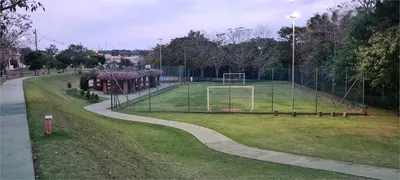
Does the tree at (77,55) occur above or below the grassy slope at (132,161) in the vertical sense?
above

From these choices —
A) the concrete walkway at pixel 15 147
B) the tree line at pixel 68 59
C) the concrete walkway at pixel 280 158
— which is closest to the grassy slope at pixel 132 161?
the concrete walkway at pixel 15 147

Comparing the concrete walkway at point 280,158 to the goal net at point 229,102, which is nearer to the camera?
the concrete walkway at point 280,158

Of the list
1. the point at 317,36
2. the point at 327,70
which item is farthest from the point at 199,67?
the point at 327,70

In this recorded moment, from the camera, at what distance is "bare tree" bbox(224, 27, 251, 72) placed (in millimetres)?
63688

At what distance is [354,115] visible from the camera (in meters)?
20.3

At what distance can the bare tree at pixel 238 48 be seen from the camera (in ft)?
209

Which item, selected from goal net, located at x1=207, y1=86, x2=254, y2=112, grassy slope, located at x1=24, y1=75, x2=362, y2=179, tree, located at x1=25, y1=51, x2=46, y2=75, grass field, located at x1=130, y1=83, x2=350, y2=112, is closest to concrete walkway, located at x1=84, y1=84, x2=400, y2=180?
grassy slope, located at x1=24, y1=75, x2=362, y2=179

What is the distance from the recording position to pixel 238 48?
6562 centimetres

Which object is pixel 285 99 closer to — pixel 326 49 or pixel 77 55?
pixel 326 49

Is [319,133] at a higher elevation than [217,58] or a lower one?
lower

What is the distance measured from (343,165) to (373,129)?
7.29m

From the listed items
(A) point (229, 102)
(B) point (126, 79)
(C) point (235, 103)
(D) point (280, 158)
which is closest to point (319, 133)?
(D) point (280, 158)

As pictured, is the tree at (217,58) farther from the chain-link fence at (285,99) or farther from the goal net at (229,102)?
the goal net at (229,102)

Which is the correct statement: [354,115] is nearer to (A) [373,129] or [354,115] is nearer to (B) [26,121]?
(A) [373,129]
